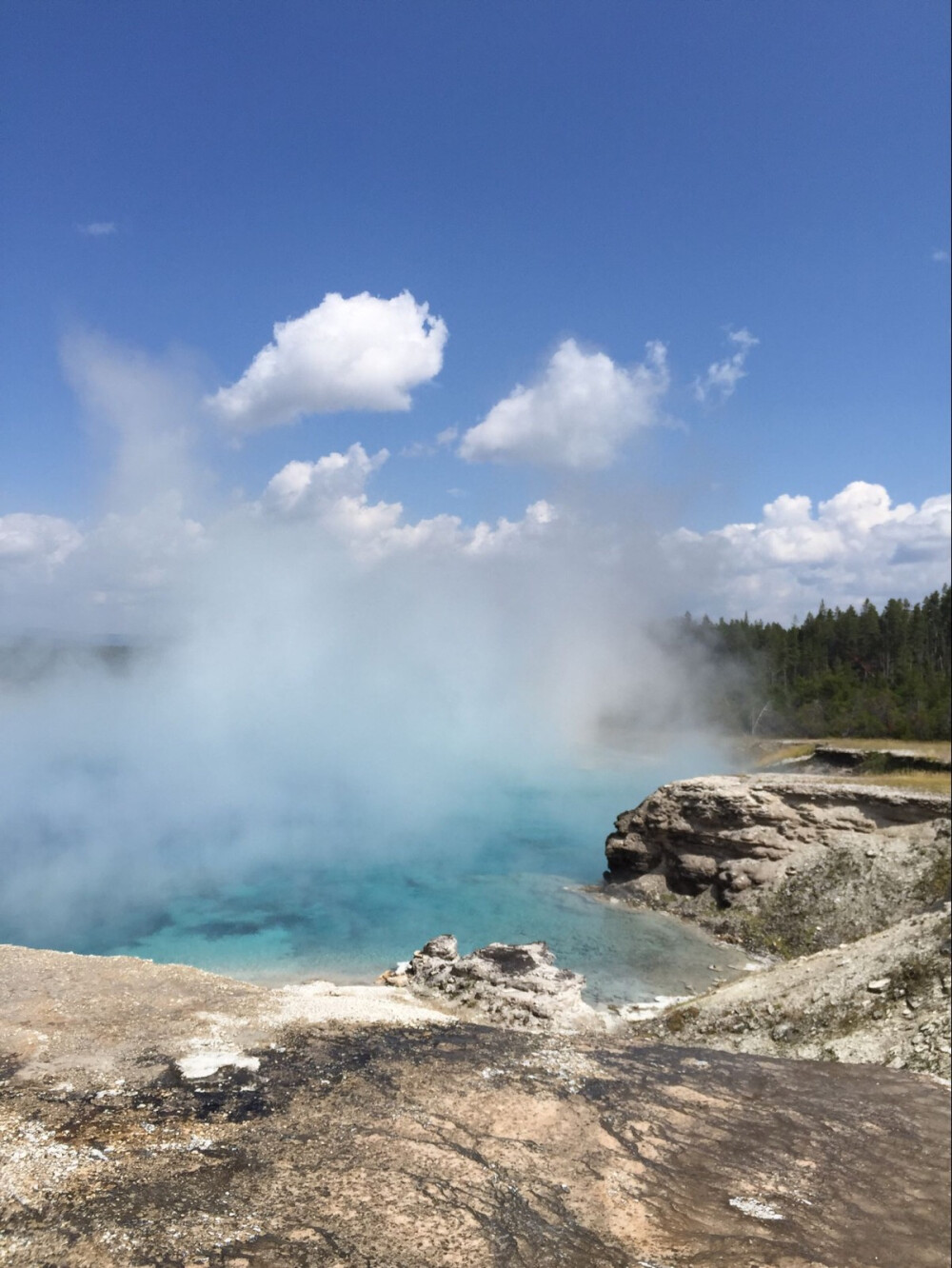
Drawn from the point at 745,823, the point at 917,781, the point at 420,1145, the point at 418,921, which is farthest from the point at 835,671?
the point at 420,1145

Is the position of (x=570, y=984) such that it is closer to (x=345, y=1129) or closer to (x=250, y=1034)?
(x=250, y=1034)

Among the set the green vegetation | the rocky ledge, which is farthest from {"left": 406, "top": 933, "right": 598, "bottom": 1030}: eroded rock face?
the green vegetation

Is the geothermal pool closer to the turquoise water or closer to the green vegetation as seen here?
the turquoise water

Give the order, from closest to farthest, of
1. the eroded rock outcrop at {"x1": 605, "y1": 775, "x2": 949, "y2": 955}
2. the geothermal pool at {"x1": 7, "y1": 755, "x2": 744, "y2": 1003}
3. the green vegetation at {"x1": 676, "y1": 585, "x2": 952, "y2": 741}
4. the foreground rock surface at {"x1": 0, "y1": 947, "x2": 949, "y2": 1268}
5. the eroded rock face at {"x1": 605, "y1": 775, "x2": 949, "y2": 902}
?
the foreground rock surface at {"x1": 0, "y1": 947, "x2": 949, "y2": 1268} < the geothermal pool at {"x1": 7, "y1": 755, "x2": 744, "y2": 1003} < the eroded rock outcrop at {"x1": 605, "y1": 775, "x2": 949, "y2": 955} < the eroded rock face at {"x1": 605, "y1": 775, "x2": 949, "y2": 902} < the green vegetation at {"x1": 676, "y1": 585, "x2": 952, "y2": 741}

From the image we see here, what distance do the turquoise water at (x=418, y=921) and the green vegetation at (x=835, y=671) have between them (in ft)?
144

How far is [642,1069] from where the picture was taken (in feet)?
53.1

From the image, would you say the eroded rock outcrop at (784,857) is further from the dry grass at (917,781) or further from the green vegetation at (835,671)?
the green vegetation at (835,671)

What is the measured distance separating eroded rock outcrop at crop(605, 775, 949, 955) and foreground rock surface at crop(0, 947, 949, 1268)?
1575 cm

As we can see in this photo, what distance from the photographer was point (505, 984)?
79.3 feet

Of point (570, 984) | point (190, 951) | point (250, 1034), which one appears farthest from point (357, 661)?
point (250, 1034)

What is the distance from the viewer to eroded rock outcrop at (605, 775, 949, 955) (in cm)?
3172

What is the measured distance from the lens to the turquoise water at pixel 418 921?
94.7 feet

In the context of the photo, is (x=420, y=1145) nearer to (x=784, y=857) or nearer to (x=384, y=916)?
(x=384, y=916)

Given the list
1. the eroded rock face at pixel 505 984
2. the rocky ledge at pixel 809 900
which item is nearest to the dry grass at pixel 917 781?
the rocky ledge at pixel 809 900
